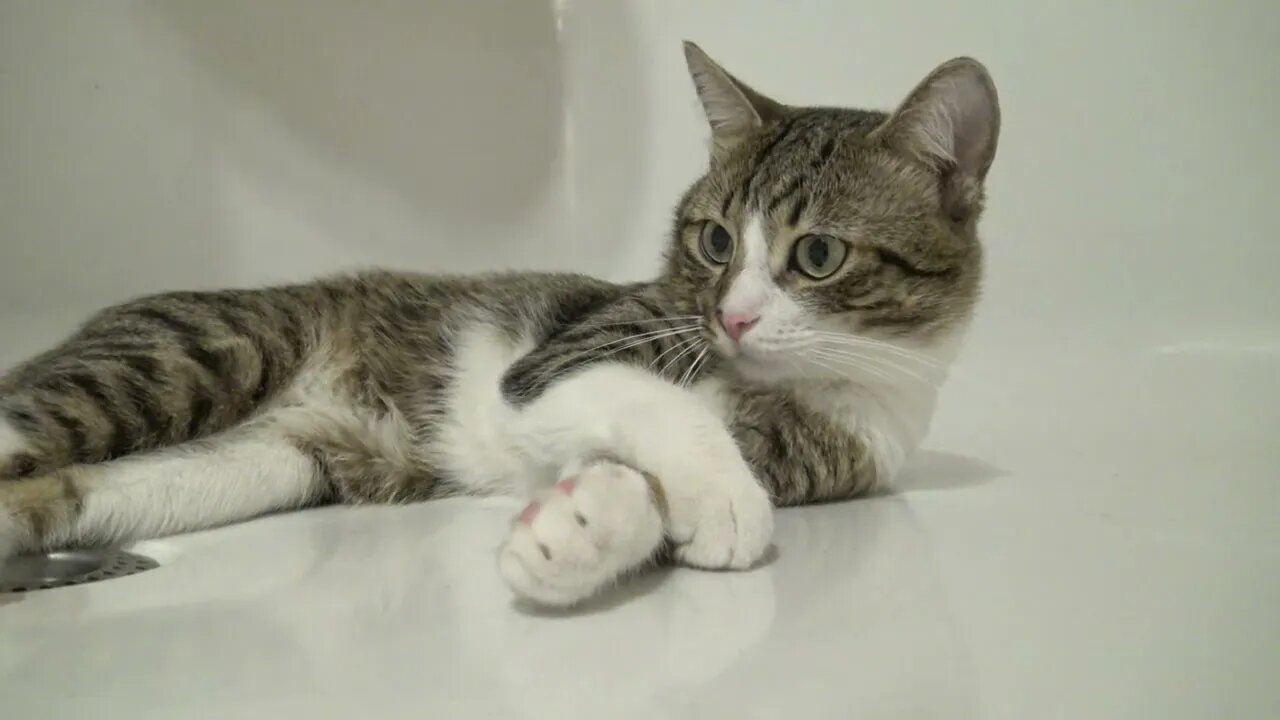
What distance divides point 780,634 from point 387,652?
34 cm

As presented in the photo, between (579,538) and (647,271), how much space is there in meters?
1.55

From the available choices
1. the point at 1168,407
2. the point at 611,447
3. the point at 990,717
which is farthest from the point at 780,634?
the point at 1168,407

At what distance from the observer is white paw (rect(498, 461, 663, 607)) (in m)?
0.82

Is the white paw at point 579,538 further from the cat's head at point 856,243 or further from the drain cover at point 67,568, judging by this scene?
the drain cover at point 67,568

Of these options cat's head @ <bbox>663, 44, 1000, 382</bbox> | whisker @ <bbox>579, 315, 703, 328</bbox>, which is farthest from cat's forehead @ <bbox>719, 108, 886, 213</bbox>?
whisker @ <bbox>579, 315, 703, 328</bbox>

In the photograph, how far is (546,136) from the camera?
7.79ft

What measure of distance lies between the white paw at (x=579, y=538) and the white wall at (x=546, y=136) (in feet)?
4.54

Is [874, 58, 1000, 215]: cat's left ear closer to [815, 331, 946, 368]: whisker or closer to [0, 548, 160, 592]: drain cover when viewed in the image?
[815, 331, 946, 368]: whisker

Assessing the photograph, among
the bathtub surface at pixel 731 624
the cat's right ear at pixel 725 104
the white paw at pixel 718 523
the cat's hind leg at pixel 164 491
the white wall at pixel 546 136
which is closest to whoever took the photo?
the bathtub surface at pixel 731 624

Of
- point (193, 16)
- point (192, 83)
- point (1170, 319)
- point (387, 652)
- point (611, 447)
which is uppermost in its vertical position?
point (193, 16)

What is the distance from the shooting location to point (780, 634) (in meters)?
0.79

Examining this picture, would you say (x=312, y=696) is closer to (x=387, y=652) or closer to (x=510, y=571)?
(x=387, y=652)

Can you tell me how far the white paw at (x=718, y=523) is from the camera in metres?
0.95

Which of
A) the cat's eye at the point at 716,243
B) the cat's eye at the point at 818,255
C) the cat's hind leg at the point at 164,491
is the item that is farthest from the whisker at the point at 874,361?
the cat's hind leg at the point at 164,491
